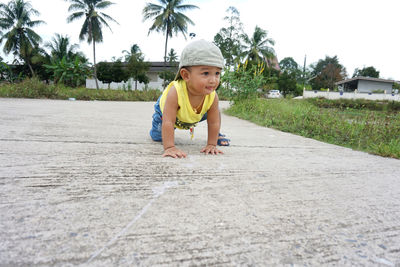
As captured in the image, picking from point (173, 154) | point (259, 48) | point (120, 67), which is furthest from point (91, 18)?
point (173, 154)

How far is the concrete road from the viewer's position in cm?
62

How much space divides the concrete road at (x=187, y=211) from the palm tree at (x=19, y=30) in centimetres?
3021

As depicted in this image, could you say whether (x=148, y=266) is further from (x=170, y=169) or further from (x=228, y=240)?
(x=170, y=169)

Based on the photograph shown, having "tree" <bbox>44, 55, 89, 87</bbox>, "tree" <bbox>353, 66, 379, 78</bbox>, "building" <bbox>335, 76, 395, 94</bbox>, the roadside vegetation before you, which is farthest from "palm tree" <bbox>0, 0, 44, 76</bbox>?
"tree" <bbox>353, 66, 379, 78</bbox>

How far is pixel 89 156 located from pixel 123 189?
0.56 metres

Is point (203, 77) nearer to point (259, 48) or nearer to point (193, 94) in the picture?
point (193, 94)

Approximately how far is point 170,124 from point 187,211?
0.92 metres

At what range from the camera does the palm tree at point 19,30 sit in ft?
83.6

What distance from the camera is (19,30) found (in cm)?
2616

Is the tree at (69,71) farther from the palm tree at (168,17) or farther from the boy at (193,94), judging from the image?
the boy at (193,94)

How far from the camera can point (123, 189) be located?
970mm

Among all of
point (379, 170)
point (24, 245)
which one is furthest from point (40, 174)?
point (379, 170)

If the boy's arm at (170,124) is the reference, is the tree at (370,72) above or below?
above

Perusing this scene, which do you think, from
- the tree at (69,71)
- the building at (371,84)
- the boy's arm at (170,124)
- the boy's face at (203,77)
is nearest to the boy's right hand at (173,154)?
the boy's arm at (170,124)
